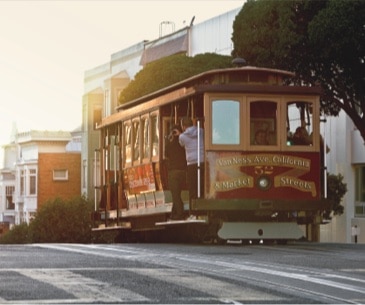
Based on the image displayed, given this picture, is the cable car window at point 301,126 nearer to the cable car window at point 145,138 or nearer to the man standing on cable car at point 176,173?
the man standing on cable car at point 176,173

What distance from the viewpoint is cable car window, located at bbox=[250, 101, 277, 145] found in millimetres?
24797

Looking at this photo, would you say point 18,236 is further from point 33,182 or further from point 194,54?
point 33,182

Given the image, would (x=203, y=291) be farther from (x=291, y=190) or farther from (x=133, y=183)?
(x=133, y=183)

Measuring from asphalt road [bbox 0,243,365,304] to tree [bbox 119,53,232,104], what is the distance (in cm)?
3017

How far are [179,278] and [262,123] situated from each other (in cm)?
1194

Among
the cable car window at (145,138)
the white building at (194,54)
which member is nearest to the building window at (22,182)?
the white building at (194,54)

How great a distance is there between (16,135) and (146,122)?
2827 inches

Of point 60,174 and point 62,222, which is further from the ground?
point 60,174

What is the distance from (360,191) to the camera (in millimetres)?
54094

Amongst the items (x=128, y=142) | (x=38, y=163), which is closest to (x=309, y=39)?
(x=128, y=142)

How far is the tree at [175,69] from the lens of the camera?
48797 mm

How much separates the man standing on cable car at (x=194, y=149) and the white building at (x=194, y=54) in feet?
29.7

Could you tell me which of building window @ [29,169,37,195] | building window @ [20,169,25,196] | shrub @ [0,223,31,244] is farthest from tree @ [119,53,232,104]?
building window @ [20,169,25,196]

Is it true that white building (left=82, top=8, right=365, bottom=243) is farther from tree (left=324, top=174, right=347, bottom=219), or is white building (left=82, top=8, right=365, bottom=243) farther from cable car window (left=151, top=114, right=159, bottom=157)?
cable car window (left=151, top=114, right=159, bottom=157)
